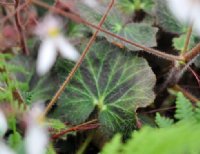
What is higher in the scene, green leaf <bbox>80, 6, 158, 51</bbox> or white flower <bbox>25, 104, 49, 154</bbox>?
green leaf <bbox>80, 6, 158, 51</bbox>

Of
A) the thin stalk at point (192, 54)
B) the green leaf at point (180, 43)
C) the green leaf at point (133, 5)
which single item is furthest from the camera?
the green leaf at point (133, 5)

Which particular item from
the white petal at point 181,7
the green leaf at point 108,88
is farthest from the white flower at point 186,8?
the green leaf at point 108,88

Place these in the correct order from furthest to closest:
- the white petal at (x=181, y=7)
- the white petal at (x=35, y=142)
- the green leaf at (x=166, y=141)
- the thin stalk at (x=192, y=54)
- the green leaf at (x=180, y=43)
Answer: the green leaf at (x=180, y=43), the thin stalk at (x=192, y=54), the white petal at (x=181, y=7), the white petal at (x=35, y=142), the green leaf at (x=166, y=141)

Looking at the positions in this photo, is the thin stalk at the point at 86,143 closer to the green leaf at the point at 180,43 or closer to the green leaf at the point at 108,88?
the green leaf at the point at 108,88

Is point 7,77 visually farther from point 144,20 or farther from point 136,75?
point 144,20

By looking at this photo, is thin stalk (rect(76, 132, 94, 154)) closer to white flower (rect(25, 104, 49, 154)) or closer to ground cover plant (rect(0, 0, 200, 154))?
ground cover plant (rect(0, 0, 200, 154))

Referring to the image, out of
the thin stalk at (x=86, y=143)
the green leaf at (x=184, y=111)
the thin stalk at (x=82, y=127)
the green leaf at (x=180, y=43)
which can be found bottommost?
the green leaf at (x=184, y=111)

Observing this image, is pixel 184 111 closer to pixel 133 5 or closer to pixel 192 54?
pixel 192 54

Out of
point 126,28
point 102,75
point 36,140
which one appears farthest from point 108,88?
point 36,140

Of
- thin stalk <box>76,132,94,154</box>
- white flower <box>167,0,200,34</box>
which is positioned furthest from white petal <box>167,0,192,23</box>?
thin stalk <box>76,132,94,154</box>
